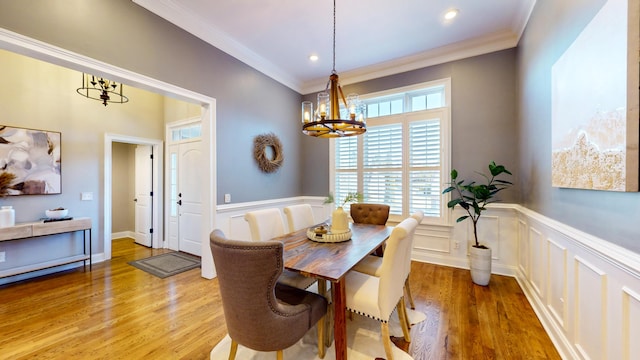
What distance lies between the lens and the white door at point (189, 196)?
4207 mm

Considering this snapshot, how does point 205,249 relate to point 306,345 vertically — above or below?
above

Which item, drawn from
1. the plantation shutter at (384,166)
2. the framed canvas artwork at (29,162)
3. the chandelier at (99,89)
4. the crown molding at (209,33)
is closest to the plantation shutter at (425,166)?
the plantation shutter at (384,166)

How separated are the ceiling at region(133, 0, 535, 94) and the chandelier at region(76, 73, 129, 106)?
4.51ft

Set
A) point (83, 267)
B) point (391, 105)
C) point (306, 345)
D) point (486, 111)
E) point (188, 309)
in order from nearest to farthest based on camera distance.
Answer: point (306, 345)
point (188, 309)
point (486, 111)
point (83, 267)
point (391, 105)

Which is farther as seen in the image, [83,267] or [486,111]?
[83,267]

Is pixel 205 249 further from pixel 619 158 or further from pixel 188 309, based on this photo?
pixel 619 158

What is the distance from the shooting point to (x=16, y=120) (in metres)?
3.14

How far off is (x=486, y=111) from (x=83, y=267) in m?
6.40

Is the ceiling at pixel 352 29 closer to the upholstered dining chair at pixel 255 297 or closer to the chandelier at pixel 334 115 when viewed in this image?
the chandelier at pixel 334 115

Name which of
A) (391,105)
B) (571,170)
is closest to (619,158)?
(571,170)

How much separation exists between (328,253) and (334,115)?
1215 mm

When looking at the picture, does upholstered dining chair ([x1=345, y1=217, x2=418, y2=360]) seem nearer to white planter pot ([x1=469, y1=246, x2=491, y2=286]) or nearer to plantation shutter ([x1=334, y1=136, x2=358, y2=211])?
white planter pot ([x1=469, y1=246, x2=491, y2=286])

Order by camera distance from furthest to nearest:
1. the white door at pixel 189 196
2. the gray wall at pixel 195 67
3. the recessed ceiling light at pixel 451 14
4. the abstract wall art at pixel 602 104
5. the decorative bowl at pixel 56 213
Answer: the white door at pixel 189 196 < the decorative bowl at pixel 56 213 < the recessed ceiling light at pixel 451 14 < the gray wall at pixel 195 67 < the abstract wall art at pixel 602 104

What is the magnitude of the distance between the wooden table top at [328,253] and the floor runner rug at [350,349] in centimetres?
74
